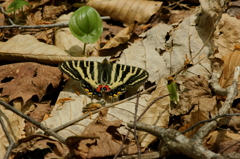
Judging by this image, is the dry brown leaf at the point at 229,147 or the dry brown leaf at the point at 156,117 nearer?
the dry brown leaf at the point at 229,147

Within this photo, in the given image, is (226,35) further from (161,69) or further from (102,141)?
(102,141)

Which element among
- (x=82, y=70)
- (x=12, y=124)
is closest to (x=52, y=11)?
(x=82, y=70)

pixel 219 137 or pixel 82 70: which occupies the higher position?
pixel 82 70

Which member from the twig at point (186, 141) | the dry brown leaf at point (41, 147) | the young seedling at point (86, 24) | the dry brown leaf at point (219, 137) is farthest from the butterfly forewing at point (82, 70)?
the dry brown leaf at point (219, 137)

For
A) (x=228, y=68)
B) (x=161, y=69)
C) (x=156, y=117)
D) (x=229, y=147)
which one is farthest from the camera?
(x=161, y=69)

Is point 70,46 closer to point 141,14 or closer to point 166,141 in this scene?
point 141,14

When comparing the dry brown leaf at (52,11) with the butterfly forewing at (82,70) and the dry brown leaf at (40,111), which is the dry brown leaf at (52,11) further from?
the dry brown leaf at (40,111)

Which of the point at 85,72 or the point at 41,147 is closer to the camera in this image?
the point at 41,147
